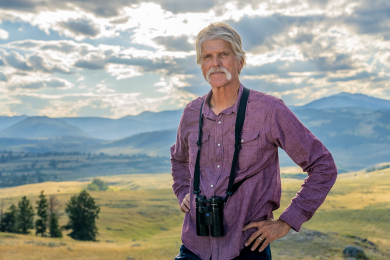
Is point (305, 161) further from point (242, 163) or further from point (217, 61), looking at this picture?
point (217, 61)

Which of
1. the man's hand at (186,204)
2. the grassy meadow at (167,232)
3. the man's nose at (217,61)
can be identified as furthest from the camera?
the grassy meadow at (167,232)

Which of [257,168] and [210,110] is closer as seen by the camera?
[257,168]

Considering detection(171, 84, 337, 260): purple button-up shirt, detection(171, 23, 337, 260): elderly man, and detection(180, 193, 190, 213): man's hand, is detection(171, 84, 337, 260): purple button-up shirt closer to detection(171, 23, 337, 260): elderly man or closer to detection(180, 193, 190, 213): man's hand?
detection(171, 23, 337, 260): elderly man

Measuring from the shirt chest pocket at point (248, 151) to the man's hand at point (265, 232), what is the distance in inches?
21.0

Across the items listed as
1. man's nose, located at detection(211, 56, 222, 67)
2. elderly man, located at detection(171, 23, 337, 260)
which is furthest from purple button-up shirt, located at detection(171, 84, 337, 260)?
man's nose, located at detection(211, 56, 222, 67)

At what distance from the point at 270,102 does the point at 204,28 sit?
42.0 inches

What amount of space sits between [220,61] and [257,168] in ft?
3.86

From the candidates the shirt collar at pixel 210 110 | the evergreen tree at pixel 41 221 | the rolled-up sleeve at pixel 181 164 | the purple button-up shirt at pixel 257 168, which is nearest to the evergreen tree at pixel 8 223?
the evergreen tree at pixel 41 221

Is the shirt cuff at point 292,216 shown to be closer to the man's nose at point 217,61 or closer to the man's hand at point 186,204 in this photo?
the man's hand at point 186,204

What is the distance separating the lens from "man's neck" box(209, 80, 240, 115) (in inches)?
150

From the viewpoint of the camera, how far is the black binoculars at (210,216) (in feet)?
11.3

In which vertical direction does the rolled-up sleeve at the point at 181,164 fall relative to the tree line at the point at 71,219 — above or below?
above

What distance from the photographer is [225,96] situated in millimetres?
3836

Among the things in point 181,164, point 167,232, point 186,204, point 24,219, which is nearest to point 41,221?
point 24,219
